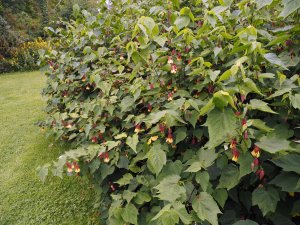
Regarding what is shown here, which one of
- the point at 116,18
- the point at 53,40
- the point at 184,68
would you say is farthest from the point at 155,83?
the point at 53,40

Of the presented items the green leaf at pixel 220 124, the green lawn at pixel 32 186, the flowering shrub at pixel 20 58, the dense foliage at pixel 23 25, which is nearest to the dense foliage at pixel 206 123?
the green leaf at pixel 220 124

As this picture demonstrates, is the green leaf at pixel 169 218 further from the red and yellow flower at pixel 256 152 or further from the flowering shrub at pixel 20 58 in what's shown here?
the flowering shrub at pixel 20 58

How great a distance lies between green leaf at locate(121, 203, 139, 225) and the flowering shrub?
1103 centimetres

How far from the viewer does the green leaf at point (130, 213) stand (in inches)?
68.6

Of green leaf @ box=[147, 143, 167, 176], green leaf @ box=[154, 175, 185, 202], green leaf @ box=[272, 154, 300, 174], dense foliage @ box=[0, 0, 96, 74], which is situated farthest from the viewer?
dense foliage @ box=[0, 0, 96, 74]

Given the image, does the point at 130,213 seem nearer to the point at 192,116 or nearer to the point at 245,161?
the point at 192,116

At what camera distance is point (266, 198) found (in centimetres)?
139

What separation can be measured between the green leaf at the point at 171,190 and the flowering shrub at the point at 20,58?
37.3 feet

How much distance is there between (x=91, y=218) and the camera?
3088 millimetres

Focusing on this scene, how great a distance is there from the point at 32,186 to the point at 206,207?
2.97 meters

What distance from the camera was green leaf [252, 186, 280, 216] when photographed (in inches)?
54.1

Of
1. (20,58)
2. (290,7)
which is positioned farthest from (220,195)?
(20,58)

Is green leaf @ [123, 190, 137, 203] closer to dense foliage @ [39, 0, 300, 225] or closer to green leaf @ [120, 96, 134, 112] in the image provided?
dense foliage @ [39, 0, 300, 225]

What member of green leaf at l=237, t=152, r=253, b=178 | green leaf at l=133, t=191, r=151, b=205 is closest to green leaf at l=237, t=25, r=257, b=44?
green leaf at l=237, t=152, r=253, b=178
